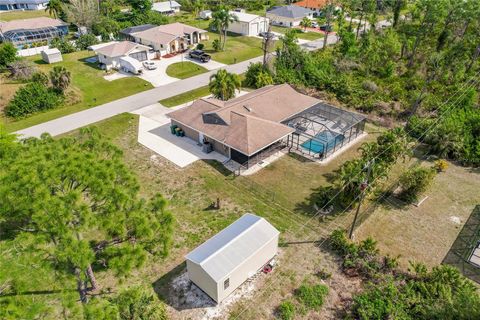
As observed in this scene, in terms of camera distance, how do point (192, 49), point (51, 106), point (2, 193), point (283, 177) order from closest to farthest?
point (2, 193) → point (283, 177) → point (51, 106) → point (192, 49)

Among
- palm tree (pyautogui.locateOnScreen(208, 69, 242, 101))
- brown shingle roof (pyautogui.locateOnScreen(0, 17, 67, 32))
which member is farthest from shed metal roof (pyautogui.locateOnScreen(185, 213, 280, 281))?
brown shingle roof (pyautogui.locateOnScreen(0, 17, 67, 32))

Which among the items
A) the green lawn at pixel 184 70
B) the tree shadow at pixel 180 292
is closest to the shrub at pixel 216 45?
the green lawn at pixel 184 70

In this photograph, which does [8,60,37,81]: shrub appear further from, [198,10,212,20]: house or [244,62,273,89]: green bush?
[198,10,212,20]: house

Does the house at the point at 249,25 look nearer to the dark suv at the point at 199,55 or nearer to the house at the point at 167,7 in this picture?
the dark suv at the point at 199,55

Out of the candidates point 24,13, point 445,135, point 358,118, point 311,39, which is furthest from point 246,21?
point 24,13

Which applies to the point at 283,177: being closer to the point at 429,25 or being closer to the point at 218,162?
the point at 218,162

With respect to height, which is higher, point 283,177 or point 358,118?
point 358,118

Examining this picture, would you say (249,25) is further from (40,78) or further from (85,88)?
(40,78)
